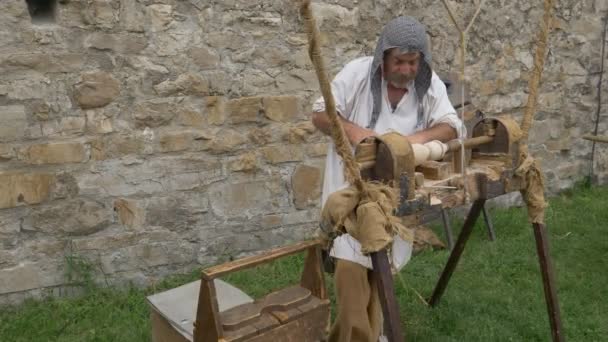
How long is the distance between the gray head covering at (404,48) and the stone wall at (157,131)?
4.58 feet

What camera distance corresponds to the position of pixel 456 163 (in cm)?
242

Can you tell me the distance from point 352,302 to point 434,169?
65cm

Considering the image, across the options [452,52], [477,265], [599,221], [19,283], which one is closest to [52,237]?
[19,283]

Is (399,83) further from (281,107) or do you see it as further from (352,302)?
(281,107)

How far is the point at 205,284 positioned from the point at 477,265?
2.61 metres

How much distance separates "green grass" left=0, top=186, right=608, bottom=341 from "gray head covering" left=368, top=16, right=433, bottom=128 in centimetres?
92

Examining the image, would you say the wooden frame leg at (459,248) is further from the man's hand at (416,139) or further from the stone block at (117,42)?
the stone block at (117,42)

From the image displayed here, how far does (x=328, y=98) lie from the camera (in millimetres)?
1786

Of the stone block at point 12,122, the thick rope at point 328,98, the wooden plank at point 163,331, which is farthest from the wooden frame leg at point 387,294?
the stone block at point 12,122

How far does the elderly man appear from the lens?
2.41 meters

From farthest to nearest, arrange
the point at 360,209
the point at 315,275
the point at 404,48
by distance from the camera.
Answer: the point at 404,48
the point at 315,275
the point at 360,209

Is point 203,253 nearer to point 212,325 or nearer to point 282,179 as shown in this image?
point 282,179

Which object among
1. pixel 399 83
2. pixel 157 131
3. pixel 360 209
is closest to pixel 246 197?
pixel 157 131

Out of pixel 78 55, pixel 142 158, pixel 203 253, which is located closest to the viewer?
pixel 78 55
